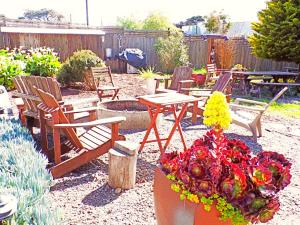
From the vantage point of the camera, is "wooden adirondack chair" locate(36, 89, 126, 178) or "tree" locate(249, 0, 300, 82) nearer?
"wooden adirondack chair" locate(36, 89, 126, 178)

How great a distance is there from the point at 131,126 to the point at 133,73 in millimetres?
8897

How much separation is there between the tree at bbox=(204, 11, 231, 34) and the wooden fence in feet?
17.3

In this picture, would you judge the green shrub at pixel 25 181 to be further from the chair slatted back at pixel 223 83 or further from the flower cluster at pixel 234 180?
the chair slatted back at pixel 223 83

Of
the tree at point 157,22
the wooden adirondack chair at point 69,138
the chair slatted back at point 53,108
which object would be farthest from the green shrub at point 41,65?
the tree at point 157,22

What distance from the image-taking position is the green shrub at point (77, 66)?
8820 millimetres

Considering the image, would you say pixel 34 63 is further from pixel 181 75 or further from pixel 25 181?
pixel 25 181

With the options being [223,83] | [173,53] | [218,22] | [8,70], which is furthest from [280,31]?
[218,22]

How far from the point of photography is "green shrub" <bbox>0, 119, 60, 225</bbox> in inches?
72.3

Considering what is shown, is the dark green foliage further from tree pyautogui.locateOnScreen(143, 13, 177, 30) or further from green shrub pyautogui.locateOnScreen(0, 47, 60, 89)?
tree pyautogui.locateOnScreen(143, 13, 177, 30)

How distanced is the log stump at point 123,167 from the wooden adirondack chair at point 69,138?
41 cm

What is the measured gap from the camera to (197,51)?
1554cm

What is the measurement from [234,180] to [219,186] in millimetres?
83

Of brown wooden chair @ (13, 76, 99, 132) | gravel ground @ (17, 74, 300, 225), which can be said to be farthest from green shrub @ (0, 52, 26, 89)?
gravel ground @ (17, 74, 300, 225)

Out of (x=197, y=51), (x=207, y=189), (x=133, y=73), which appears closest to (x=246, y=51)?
(x=197, y=51)
